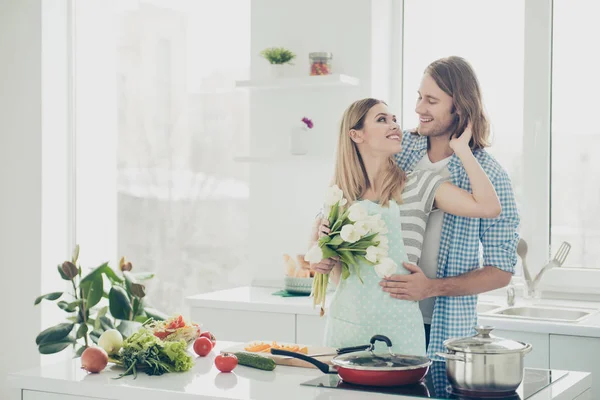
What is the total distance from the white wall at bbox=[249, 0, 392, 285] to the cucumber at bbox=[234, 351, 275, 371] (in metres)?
1.91

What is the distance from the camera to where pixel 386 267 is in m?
2.42

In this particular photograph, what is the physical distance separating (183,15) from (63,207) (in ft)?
4.41

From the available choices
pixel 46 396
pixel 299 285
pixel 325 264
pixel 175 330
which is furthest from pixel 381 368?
pixel 299 285

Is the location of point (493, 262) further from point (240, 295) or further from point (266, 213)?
point (266, 213)

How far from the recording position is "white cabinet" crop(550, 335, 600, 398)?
314cm

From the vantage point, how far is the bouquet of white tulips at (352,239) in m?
2.39

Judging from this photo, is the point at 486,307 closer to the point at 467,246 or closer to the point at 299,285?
the point at 299,285

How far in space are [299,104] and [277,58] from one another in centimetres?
27

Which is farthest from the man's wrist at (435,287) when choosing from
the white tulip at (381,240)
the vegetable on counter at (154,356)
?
the vegetable on counter at (154,356)

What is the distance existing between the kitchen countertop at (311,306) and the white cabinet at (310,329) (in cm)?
3

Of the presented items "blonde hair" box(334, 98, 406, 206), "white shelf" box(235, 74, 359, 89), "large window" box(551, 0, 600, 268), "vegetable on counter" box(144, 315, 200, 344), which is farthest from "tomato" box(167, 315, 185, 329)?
"large window" box(551, 0, 600, 268)

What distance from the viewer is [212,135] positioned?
4.82 m

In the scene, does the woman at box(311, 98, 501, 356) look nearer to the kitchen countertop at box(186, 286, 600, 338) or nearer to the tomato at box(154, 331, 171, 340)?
the tomato at box(154, 331, 171, 340)
